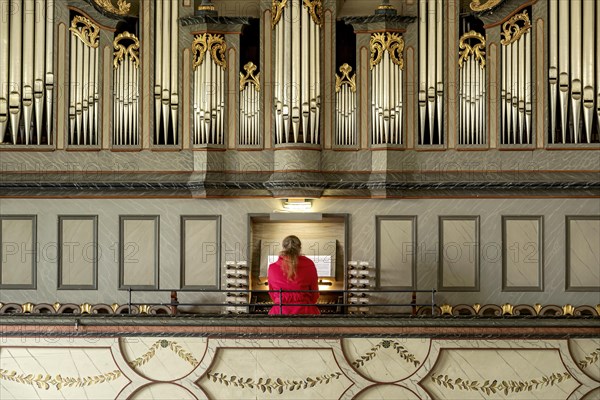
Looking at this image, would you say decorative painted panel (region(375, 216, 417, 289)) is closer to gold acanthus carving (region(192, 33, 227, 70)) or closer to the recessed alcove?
the recessed alcove

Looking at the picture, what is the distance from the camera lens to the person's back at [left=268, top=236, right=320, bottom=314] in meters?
12.0

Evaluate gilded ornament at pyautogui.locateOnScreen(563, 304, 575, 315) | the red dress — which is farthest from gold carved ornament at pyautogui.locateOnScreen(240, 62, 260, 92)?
gilded ornament at pyautogui.locateOnScreen(563, 304, 575, 315)

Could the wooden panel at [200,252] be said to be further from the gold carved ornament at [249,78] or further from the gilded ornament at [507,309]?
the gilded ornament at [507,309]

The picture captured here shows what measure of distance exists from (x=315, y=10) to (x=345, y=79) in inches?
42.1

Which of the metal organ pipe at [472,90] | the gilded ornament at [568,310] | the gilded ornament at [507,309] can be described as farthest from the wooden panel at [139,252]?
the gilded ornament at [568,310]

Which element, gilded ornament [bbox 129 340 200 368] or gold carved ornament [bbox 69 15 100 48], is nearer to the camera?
gilded ornament [bbox 129 340 200 368]

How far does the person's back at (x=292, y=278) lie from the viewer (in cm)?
1205

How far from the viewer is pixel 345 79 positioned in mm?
14203

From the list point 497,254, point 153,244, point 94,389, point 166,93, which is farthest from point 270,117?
point 94,389

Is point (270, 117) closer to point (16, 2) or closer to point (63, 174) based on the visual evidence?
point (63, 174)

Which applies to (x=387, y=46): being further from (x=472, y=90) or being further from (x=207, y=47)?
(x=207, y=47)

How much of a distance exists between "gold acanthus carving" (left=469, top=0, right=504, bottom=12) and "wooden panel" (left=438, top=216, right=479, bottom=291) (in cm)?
299

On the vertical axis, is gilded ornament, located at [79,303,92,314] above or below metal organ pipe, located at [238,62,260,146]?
below

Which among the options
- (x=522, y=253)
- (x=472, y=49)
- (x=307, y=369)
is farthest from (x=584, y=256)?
(x=307, y=369)
